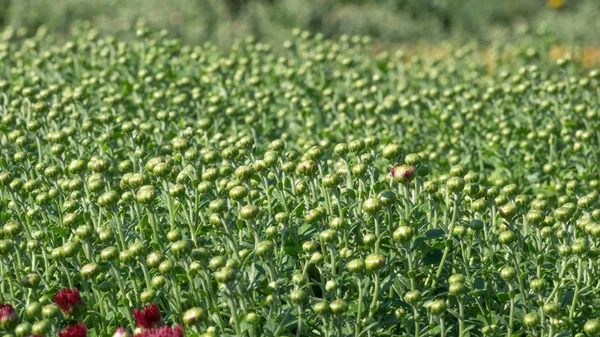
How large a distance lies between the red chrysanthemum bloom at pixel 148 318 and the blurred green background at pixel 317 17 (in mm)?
10491

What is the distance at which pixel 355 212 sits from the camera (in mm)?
3900

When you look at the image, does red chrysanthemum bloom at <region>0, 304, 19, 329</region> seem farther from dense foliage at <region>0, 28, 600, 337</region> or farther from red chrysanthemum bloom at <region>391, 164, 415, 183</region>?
red chrysanthemum bloom at <region>391, 164, 415, 183</region>

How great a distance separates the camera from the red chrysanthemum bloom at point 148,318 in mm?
3016

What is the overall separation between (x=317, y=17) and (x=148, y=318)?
13.0m

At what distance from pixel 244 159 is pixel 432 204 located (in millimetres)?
→ 1269

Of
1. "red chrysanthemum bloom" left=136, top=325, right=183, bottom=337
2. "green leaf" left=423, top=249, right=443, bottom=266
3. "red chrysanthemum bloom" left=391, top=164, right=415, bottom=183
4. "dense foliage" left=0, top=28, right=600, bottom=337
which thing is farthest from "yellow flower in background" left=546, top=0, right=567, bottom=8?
"red chrysanthemum bloom" left=136, top=325, right=183, bottom=337

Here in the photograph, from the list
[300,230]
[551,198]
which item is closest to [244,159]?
[300,230]

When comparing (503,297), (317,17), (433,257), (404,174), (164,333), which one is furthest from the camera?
(317,17)

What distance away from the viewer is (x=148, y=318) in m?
3.02

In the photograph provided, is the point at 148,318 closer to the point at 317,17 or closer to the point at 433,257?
the point at 433,257

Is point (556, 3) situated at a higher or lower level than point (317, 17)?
lower

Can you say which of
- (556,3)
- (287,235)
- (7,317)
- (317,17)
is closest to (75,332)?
(7,317)

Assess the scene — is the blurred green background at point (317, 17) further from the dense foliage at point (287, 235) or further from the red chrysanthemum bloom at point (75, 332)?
the red chrysanthemum bloom at point (75, 332)

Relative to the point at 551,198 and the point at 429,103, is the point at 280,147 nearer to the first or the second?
the point at 551,198
